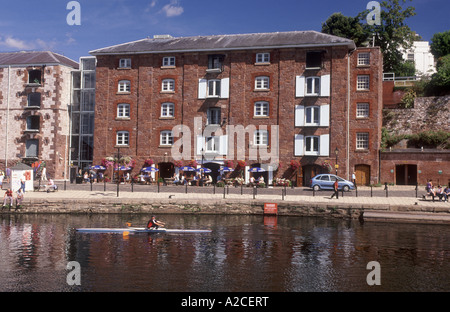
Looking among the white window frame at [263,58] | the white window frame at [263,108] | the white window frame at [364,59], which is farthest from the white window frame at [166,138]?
the white window frame at [364,59]

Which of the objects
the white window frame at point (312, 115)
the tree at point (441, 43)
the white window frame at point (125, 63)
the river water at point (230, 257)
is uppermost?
the tree at point (441, 43)

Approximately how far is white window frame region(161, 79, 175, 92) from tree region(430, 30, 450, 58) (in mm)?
38227

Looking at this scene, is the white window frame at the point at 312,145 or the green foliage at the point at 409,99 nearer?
the white window frame at the point at 312,145

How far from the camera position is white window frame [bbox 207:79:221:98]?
49.0 m

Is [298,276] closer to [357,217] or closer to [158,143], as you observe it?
[357,217]

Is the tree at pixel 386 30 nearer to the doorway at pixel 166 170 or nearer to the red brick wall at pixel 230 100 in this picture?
the red brick wall at pixel 230 100

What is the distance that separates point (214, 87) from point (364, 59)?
15.4 meters

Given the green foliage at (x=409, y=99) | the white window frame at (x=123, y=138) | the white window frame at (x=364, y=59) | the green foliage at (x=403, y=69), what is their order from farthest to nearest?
the green foliage at (x=403, y=69) → the green foliage at (x=409, y=99) → the white window frame at (x=123, y=138) → the white window frame at (x=364, y=59)

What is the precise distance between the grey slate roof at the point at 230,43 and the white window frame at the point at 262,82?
3.12 metres

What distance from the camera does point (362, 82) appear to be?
47.0 meters

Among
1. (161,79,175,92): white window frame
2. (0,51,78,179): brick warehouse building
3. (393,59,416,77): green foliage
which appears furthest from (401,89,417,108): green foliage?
(0,51,78,179): brick warehouse building

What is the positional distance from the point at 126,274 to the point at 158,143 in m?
32.0

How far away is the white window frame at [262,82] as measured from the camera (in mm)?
48062
